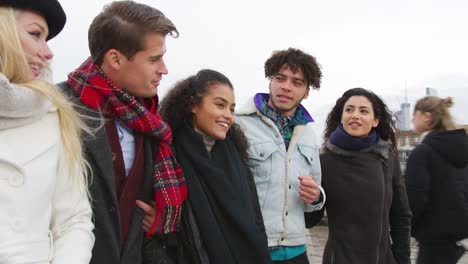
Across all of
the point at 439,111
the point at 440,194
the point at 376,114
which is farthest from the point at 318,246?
the point at 376,114

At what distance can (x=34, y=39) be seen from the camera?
149 cm

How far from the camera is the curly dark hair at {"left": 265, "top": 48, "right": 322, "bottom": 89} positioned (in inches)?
109

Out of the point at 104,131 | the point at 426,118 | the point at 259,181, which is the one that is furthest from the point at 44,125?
the point at 426,118

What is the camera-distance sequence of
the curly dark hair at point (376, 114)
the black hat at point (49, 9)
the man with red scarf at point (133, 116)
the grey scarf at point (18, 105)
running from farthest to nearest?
the curly dark hair at point (376, 114) → the man with red scarf at point (133, 116) → the black hat at point (49, 9) → the grey scarf at point (18, 105)

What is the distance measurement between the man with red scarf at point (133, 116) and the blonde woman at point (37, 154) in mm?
200

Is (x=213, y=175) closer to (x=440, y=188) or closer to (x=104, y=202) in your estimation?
(x=104, y=202)

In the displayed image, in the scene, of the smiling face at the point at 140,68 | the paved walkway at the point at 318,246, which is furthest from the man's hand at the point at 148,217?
the paved walkway at the point at 318,246

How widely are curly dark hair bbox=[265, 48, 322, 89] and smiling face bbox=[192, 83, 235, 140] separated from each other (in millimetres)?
652

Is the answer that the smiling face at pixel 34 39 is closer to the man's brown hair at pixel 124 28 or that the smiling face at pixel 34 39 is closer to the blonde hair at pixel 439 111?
the man's brown hair at pixel 124 28

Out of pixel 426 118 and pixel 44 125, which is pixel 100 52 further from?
pixel 426 118

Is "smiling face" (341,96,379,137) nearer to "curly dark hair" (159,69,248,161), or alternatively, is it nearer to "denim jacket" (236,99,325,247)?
"denim jacket" (236,99,325,247)

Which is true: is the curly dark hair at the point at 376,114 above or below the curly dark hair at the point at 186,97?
below

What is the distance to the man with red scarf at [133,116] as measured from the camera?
176 cm

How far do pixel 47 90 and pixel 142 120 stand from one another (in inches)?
18.4
